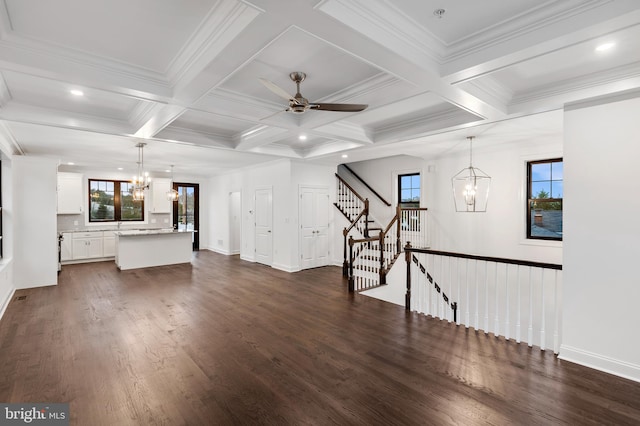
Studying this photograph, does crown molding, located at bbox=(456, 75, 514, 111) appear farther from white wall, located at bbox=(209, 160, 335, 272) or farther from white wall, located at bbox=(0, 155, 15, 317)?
white wall, located at bbox=(0, 155, 15, 317)

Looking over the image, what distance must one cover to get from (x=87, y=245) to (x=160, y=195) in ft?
7.94

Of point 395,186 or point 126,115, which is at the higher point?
point 126,115

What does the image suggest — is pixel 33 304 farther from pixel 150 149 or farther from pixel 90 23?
pixel 90 23

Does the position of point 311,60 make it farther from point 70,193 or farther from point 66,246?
point 66,246

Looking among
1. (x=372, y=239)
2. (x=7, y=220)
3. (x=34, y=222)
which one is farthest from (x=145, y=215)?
(x=372, y=239)

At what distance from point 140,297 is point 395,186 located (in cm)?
645

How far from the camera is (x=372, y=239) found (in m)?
6.28

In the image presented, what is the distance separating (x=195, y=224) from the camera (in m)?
11.4

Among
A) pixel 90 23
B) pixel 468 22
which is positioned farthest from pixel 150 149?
pixel 468 22

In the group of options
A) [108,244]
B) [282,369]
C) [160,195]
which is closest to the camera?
[282,369]

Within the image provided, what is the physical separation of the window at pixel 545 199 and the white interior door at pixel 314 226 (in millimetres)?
4587

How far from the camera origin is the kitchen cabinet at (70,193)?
8.50 metres

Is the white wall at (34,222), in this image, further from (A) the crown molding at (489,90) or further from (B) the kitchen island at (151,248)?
(A) the crown molding at (489,90)

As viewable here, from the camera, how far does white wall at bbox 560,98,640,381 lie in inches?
118
